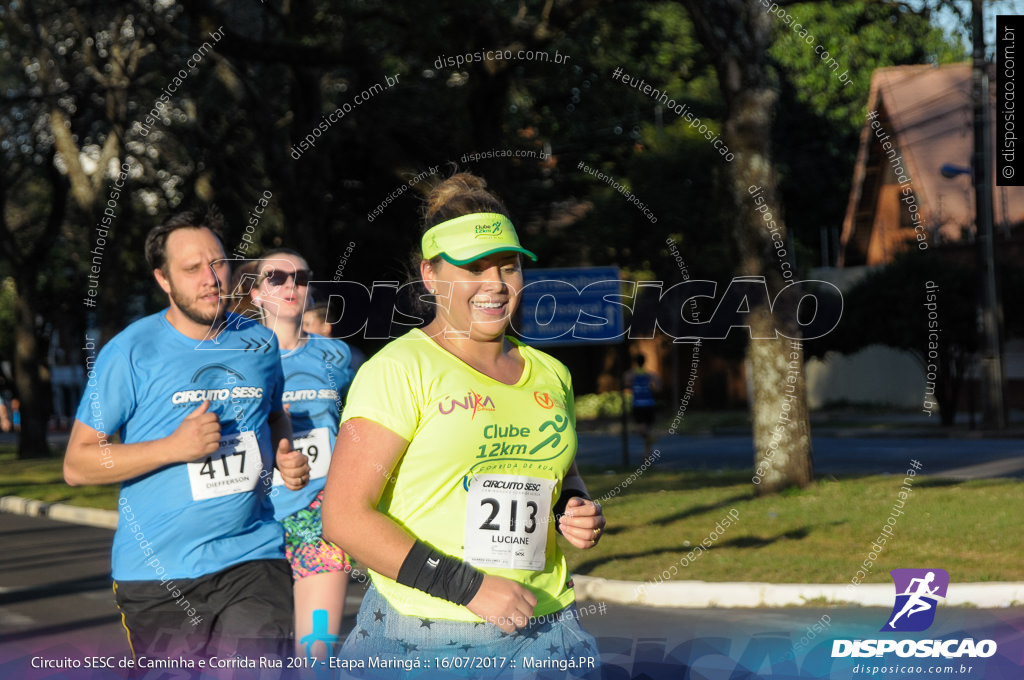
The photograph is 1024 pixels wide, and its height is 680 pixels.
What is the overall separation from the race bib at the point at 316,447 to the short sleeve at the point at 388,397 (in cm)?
267

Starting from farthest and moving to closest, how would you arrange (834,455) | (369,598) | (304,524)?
(834,455) → (304,524) → (369,598)

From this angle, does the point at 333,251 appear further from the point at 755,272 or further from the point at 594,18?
the point at 755,272

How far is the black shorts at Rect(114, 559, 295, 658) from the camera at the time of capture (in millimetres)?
4160

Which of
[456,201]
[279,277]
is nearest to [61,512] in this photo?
[279,277]

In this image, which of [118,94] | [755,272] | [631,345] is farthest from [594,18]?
[631,345]

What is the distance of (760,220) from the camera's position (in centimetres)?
1201

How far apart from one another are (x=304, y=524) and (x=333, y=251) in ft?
67.9

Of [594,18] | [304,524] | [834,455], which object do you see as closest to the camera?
[304,524]

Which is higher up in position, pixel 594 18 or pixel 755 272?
pixel 594 18

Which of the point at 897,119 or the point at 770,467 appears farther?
the point at 897,119

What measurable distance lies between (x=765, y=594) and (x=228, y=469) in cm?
465

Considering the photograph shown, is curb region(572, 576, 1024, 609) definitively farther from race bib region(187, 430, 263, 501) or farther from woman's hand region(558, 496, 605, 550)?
woman's hand region(558, 496, 605, 550)

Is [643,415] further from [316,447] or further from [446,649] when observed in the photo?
[446,649]

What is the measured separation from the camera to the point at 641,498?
42.8 feet
